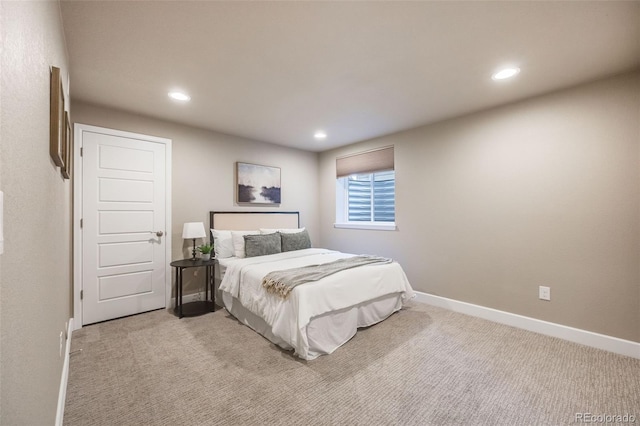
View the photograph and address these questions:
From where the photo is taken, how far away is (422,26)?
1.81 meters

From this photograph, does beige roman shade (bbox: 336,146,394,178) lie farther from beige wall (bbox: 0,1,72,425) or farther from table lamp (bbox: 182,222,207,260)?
beige wall (bbox: 0,1,72,425)

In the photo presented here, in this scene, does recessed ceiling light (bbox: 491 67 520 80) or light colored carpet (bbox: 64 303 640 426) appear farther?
recessed ceiling light (bbox: 491 67 520 80)

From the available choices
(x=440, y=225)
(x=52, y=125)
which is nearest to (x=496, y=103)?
(x=440, y=225)

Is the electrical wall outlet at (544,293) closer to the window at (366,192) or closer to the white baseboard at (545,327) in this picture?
the white baseboard at (545,327)

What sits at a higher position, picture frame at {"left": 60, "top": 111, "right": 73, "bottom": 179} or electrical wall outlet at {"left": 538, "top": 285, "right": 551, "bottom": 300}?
picture frame at {"left": 60, "top": 111, "right": 73, "bottom": 179}

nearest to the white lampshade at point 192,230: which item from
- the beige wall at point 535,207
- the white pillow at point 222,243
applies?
the white pillow at point 222,243

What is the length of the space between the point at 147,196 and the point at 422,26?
333 cm

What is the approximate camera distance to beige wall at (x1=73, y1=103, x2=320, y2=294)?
323 centimetres

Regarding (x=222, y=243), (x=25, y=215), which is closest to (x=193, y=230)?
(x=222, y=243)

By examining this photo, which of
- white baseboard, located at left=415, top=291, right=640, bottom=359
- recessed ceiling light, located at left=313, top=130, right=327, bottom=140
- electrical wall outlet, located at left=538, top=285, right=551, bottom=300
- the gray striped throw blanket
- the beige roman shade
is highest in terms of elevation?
recessed ceiling light, located at left=313, top=130, right=327, bottom=140

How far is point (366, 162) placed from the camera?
4477 millimetres

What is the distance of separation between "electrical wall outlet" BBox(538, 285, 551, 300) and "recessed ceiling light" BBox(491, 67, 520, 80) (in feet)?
6.83

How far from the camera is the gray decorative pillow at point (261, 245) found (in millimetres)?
3641

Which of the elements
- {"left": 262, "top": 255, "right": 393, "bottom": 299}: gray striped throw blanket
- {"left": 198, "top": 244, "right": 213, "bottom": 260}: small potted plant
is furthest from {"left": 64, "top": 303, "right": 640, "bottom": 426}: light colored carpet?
{"left": 198, "top": 244, "right": 213, "bottom": 260}: small potted plant
